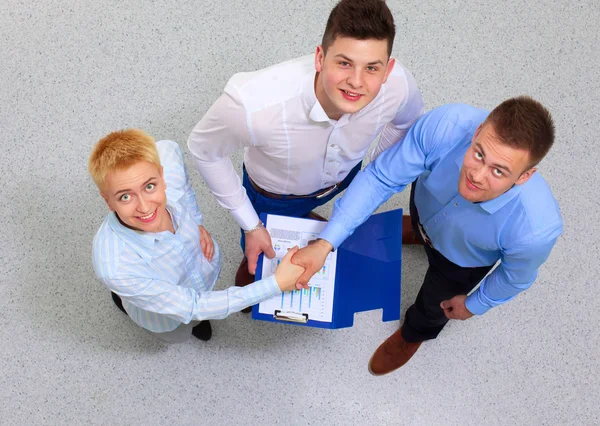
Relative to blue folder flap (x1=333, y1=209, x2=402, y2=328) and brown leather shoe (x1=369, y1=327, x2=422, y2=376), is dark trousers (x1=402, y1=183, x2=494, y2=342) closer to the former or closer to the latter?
→ brown leather shoe (x1=369, y1=327, x2=422, y2=376)

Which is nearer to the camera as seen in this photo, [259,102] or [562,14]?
[259,102]

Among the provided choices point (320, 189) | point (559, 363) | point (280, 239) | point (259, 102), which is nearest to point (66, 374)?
point (280, 239)

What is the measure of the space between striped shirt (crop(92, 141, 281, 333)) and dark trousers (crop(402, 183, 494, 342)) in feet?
1.78

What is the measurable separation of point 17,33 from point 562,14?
2.36 meters

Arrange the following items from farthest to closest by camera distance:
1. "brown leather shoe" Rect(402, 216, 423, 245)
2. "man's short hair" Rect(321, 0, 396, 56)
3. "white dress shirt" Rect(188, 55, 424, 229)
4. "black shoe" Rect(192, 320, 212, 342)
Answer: "brown leather shoe" Rect(402, 216, 423, 245) < "black shoe" Rect(192, 320, 212, 342) < "white dress shirt" Rect(188, 55, 424, 229) < "man's short hair" Rect(321, 0, 396, 56)

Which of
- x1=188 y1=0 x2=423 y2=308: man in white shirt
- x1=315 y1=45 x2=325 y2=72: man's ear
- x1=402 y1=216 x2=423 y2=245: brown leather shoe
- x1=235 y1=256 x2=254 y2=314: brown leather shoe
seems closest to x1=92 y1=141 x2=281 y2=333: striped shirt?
x1=188 y1=0 x2=423 y2=308: man in white shirt

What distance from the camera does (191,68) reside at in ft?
7.53

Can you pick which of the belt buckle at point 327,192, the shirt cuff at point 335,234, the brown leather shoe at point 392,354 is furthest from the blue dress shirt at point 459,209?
the brown leather shoe at point 392,354

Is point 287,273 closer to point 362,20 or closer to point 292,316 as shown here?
point 292,316

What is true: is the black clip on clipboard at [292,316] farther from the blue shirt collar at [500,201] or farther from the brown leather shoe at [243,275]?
the blue shirt collar at [500,201]

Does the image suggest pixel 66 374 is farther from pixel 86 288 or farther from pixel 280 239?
pixel 280 239

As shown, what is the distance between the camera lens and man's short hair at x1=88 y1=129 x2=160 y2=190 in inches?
46.1

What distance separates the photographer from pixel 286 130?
1.29m

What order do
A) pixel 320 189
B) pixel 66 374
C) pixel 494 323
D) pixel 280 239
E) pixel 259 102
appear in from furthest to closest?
pixel 494 323, pixel 66 374, pixel 320 189, pixel 280 239, pixel 259 102
